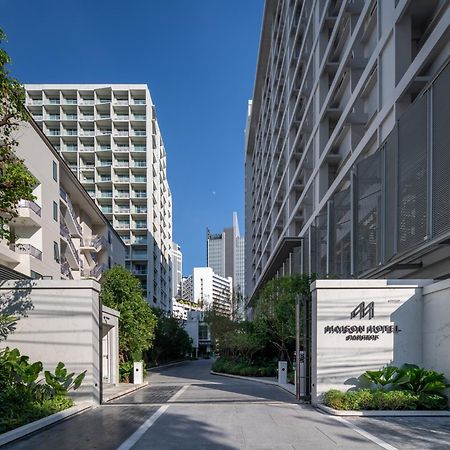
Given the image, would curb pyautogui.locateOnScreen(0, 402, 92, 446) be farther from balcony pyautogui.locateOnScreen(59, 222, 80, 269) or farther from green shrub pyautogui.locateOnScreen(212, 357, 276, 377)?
balcony pyautogui.locateOnScreen(59, 222, 80, 269)

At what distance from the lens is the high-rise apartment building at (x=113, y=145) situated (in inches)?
2958

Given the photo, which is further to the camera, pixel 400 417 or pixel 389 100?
pixel 389 100

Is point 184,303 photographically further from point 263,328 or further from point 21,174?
point 21,174

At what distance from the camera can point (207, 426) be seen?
10.3 meters

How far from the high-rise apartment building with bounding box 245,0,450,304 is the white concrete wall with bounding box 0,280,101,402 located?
10505 mm

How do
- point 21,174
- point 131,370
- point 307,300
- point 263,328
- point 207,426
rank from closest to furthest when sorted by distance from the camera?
point 207,426 < point 21,174 < point 307,300 < point 131,370 < point 263,328

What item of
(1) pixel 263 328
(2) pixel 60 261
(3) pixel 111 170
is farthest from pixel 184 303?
(1) pixel 263 328

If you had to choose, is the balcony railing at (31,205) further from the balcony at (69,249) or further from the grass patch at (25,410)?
the grass patch at (25,410)

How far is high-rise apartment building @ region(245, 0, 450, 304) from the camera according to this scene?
Result: 48.1 feet

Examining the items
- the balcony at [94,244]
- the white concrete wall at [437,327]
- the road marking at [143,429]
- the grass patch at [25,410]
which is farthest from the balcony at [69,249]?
the white concrete wall at [437,327]

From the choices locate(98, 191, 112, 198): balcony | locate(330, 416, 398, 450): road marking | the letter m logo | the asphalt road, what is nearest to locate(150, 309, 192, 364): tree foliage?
locate(98, 191, 112, 198): balcony

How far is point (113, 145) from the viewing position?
75750 millimetres

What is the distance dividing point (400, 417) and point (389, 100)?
1384cm

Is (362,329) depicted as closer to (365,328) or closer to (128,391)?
(365,328)
